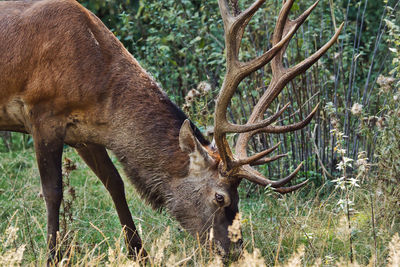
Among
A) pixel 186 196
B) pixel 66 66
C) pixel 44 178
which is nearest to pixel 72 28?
pixel 66 66

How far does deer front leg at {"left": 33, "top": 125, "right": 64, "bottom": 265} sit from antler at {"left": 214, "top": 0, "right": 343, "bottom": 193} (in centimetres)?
107

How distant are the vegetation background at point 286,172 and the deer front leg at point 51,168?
0.12 metres

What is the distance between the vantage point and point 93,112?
4219 mm

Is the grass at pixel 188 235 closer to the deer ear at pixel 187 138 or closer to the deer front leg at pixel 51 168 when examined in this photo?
the deer front leg at pixel 51 168

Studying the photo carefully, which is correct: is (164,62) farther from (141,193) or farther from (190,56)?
(141,193)

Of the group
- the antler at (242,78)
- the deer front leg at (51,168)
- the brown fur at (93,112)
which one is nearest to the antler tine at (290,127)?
the antler at (242,78)

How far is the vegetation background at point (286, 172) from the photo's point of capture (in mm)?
4152

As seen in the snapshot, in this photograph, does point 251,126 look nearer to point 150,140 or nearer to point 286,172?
point 150,140

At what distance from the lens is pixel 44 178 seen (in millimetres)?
4246

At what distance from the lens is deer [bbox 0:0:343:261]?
415cm

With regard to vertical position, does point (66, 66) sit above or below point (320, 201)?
above

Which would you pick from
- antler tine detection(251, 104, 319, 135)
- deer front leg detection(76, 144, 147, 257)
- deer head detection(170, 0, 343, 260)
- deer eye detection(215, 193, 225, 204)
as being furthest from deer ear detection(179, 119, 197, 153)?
deer front leg detection(76, 144, 147, 257)

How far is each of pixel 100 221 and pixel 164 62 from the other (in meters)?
2.34

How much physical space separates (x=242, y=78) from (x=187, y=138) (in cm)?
55
